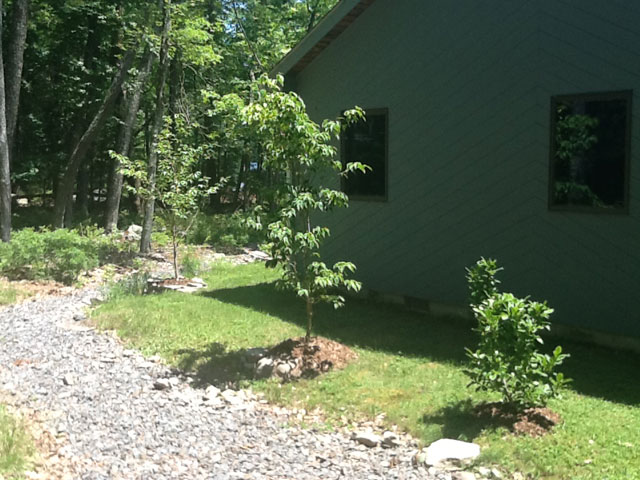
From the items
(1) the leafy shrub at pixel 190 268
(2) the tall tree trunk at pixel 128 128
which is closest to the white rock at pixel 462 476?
(1) the leafy shrub at pixel 190 268

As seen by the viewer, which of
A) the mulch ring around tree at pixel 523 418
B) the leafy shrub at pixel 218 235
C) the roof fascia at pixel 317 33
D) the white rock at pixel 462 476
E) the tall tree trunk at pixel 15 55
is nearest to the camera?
the white rock at pixel 462 476

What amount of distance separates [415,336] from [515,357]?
9.68 feet

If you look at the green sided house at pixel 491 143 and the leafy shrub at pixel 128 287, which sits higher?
the green sided house at pixel 491 143

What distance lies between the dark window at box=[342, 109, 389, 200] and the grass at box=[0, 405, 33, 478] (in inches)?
234

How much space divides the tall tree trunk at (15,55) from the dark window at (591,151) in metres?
12.4

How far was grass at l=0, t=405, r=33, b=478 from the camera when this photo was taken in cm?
425

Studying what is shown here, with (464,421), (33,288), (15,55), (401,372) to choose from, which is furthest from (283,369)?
(15,55)

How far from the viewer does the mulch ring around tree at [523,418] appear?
186 inches

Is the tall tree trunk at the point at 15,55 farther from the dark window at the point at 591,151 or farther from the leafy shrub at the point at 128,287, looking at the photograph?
the dark window at the point at 591,151

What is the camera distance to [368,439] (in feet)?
16.1

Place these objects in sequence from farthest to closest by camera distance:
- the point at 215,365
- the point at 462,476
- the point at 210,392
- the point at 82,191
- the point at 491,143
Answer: the point at 82,191, the point at 491,143, the point at 215,365, the point at 210,392, the point at 462,476

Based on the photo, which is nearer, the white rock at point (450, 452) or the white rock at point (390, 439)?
the white rock at point (450, 452)

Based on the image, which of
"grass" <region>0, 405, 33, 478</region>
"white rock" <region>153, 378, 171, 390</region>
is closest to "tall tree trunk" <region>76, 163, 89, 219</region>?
"white rock" <region>153, 378, 171, 390</region>

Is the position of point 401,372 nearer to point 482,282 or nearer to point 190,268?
point 482,282
